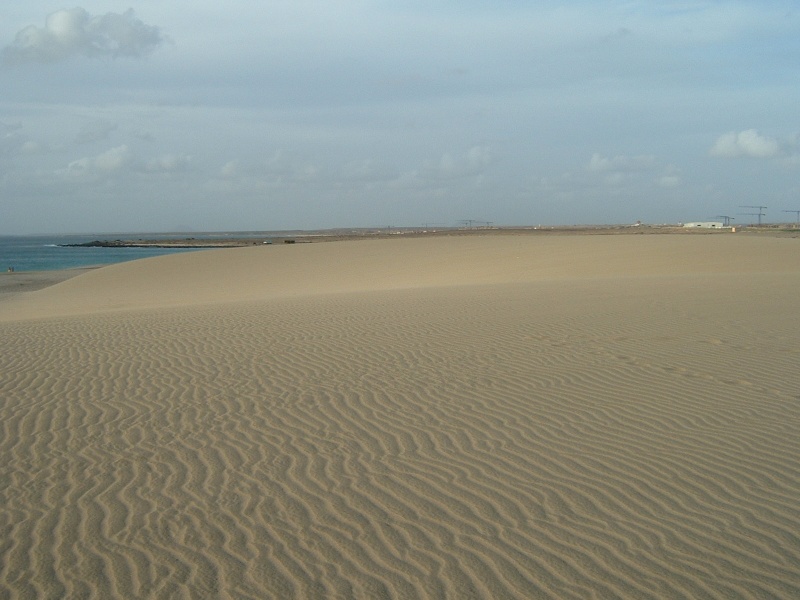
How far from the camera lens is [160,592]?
150 inches

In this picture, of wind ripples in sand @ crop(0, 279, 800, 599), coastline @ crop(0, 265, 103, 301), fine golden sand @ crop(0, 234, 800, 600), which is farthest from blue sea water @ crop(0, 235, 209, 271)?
wind ripples in sand @ crop(0, 279, 800, 599)

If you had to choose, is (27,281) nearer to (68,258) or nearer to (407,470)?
(68,258)

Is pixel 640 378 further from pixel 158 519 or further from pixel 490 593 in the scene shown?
pixel 158 519

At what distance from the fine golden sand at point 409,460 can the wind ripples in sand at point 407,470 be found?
0.07 ft

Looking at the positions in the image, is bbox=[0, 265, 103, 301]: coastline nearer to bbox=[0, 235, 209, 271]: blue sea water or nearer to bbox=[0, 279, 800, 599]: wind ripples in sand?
bbox=[0, 235, 209, 271]: blue sea water

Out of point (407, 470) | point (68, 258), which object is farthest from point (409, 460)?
point (68, 258)

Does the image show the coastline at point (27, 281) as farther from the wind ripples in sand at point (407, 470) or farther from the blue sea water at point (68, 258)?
the wind ripples in sand at point (407, 470)

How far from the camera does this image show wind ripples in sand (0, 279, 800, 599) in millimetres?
3967

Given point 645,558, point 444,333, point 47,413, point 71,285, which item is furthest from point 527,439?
point 71,285

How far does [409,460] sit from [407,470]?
0.22m

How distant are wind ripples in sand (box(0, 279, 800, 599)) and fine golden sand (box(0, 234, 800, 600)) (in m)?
0.02

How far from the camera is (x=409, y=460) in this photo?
5.69 m

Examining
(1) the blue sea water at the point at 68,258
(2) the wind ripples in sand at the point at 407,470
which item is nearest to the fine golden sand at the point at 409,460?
(2) the wind ripples in sand at the point at 407,470

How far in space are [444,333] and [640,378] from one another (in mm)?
4085
